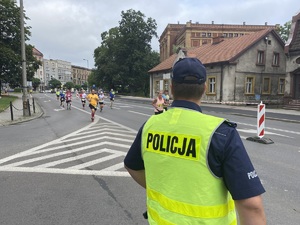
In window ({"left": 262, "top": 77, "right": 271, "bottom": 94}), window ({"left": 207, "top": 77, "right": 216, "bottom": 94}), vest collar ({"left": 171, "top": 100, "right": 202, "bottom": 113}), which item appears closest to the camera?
vest collar ({"left": 171, "top": 100, "right": 202, "bottom": 113})

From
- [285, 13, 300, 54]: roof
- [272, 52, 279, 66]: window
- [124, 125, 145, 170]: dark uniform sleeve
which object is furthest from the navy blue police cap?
[272, 52, 279, 66]: window

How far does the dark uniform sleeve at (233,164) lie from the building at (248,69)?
29417 mm

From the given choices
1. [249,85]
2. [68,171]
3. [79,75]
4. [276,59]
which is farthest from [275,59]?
[79,75]

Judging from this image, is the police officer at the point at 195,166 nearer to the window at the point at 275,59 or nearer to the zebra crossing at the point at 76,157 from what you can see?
the zebra crossing at the point at 76,157

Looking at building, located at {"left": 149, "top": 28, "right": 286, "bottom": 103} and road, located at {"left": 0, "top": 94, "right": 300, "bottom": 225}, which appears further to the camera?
building, located at {"left": 149, "top": 28, "right": 286, "bottom": 103}

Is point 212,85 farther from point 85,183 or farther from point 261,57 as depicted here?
point 85,183

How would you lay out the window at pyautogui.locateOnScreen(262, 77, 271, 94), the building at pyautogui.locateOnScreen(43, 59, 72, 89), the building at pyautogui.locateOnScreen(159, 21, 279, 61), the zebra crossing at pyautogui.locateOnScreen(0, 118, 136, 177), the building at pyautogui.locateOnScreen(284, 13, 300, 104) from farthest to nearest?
the building at pyautogui.locateOnScreen(43, 59, 72, 89) → the building at pyautogui.locateOnScreen(159, 21, 279, 61) → the window at pyautogui.locateOnScreen(262, 77, 271, 94) → the building at pyautogui.locateOnScreen(284, 13, 300, 104) → the zebra crossing at pyautogui.locateOnScreen(0, 118, 136, 177)

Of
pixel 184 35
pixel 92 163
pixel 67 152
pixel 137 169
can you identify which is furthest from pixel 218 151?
pixel 184 35

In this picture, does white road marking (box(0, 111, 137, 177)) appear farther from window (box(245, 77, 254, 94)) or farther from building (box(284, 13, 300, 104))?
window (box(245, 77, 254, 94))

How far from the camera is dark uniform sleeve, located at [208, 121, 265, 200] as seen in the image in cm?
148

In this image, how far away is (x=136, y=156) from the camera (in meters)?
2.00

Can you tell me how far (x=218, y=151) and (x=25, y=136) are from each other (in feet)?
34.0

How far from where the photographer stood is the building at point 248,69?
31688 mm

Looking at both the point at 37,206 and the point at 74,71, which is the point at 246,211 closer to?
the point at 37,206
